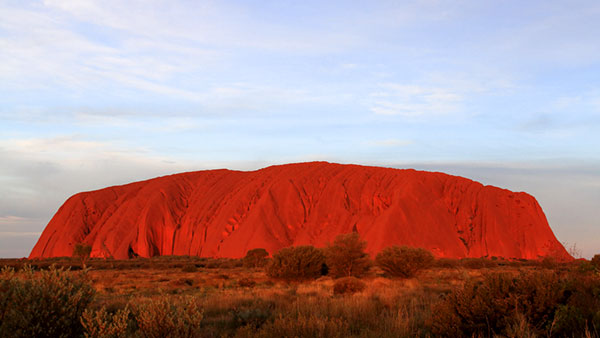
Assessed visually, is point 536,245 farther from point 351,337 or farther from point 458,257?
point 351,337

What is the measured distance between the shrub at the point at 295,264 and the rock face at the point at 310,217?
26.3 m

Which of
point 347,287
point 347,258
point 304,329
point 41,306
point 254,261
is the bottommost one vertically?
point 254,261

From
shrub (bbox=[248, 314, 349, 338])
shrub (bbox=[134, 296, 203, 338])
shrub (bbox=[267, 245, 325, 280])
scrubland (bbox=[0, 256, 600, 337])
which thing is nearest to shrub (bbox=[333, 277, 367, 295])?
scrubland (bbox=[0, 256, 600, 337])

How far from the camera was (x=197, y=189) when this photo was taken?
75.4 metres

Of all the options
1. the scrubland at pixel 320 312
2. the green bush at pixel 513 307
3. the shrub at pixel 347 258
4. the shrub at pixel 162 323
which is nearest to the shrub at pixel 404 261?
the shrub at pixel 347 258

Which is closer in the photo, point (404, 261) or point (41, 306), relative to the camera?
point (41, 306)

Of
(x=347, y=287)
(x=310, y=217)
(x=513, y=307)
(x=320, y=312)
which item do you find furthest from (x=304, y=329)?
(x=310, y=217)

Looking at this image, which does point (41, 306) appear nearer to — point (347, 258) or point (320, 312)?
point (320, 312)

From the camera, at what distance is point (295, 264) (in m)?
23.9

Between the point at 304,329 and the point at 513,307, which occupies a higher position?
the point at 513,307

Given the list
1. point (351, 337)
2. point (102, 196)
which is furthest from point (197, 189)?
point (351, 337)

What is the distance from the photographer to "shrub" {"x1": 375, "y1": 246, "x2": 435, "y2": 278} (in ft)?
83.2

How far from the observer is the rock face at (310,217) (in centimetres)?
5378

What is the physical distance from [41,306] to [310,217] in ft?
175
